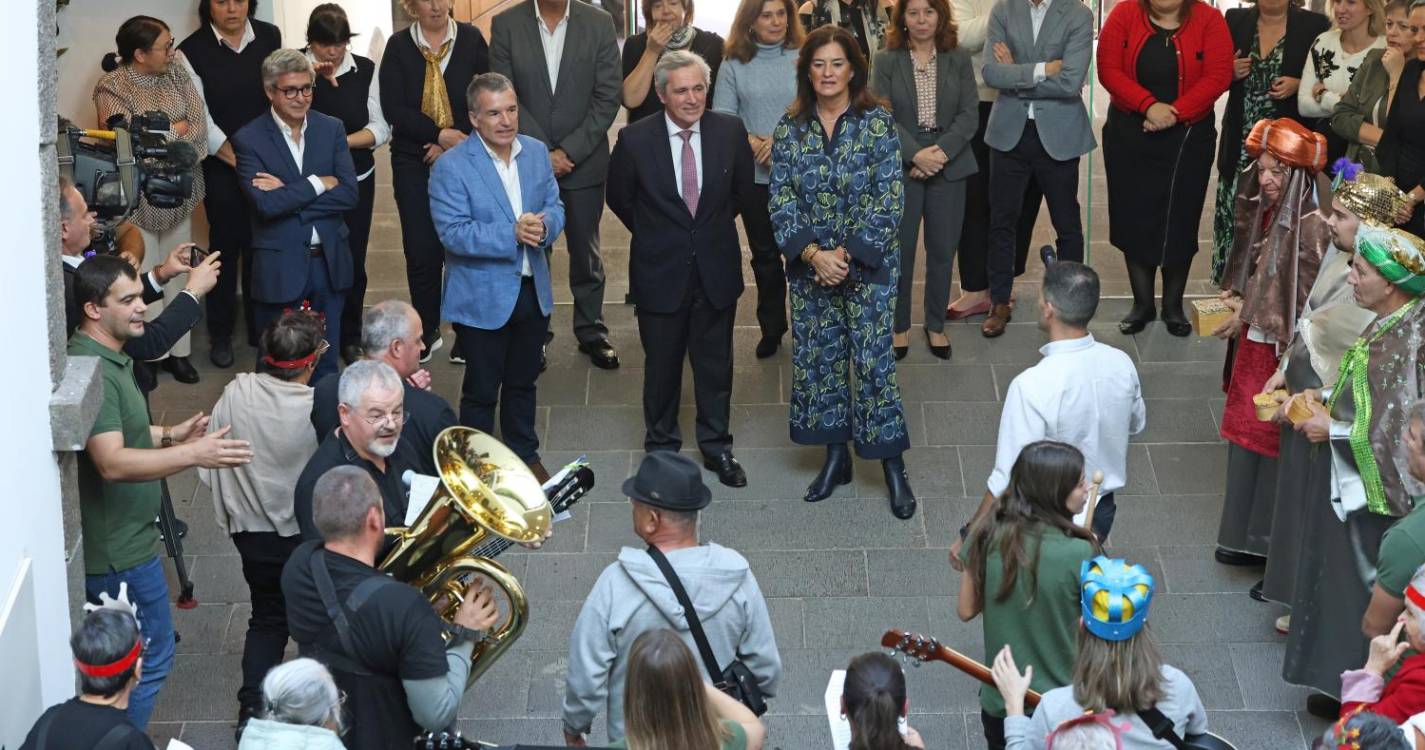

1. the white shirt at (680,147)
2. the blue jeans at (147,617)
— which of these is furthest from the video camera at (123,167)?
the white shirt at (680,147)

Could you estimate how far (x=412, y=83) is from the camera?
7.89 m

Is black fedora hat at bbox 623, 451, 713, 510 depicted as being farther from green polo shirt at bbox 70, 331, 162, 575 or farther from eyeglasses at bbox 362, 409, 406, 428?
green polo shirt at bbox 70, 331, 162, 575

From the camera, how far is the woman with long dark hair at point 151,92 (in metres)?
7.43

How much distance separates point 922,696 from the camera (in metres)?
5.57

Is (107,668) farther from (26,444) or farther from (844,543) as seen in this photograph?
(844,543)

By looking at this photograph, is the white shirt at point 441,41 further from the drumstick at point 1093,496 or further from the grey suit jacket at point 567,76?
the drumstick at point 1093,496

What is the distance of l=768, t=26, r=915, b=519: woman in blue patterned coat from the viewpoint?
6.50 metres

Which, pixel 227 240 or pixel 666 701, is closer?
pixel 666 701

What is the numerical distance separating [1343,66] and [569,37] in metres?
3.47

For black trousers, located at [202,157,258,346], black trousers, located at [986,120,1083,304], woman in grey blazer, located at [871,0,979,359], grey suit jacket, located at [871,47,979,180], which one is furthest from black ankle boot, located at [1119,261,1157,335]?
black trousers, located at [202,157,258,346]

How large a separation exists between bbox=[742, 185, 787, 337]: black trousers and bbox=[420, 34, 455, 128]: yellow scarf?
1.45m

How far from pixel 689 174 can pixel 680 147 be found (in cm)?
11

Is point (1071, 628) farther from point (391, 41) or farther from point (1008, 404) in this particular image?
point (391, 41)

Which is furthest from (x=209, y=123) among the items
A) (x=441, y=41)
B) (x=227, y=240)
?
(x=441, y=41)
